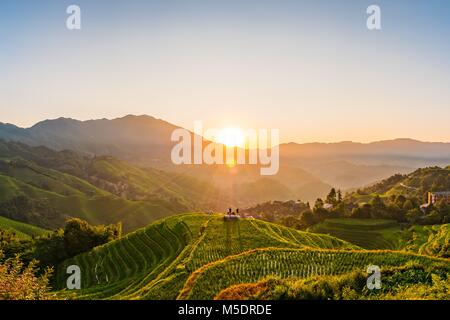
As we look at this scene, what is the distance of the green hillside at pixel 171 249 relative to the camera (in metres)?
28.4

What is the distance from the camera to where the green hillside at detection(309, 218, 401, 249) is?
2933 inches

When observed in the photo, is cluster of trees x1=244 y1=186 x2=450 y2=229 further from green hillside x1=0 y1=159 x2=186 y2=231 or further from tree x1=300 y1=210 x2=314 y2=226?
green hillside x1=0 y1=159 x2=186 y2=231

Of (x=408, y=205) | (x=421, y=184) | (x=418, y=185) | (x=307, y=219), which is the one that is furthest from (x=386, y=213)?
(x=418, y=185)

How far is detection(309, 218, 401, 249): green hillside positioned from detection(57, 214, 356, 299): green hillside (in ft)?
103

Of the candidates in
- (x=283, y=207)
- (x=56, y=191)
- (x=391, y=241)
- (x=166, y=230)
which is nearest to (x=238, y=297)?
(x=166, y=230)

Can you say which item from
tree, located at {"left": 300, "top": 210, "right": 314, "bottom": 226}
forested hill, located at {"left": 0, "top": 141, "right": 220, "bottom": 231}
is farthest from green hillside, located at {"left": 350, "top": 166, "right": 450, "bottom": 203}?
forested hill, located at {"left": 0, "top": 141, "right": 220, "bottom": 231}

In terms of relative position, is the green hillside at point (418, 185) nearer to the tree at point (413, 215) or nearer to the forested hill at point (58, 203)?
the tree at point (413, 215)

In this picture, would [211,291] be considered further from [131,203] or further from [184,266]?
[131,203]

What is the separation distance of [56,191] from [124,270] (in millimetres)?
145619

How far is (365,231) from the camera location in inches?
3182

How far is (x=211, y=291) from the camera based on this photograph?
1702cm

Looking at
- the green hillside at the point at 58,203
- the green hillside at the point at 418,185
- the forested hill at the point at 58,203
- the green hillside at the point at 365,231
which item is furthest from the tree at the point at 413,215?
the green hillside at the point at 58,203
